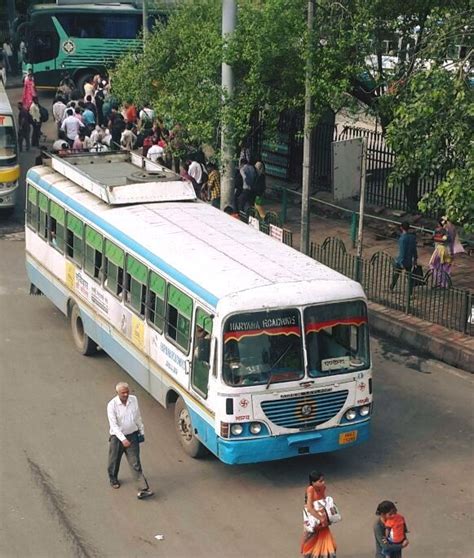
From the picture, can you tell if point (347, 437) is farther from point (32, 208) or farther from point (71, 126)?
point (71, 126)

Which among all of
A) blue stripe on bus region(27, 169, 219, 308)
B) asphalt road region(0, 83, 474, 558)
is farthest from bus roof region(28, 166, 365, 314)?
asphalt road region(0, 83, 474, 558)

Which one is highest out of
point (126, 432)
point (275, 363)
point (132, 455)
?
point (275, 363)

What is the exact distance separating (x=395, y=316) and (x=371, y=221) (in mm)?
5938

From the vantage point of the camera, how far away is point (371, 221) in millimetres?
23453

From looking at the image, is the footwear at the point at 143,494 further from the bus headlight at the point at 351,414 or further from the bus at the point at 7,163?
the bus at the point at 7,163

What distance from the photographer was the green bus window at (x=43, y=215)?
17500mm

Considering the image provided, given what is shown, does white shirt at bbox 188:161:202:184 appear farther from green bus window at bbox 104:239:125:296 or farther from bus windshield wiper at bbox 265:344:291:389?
bus windshield wiper at bbox 265:344:291:389

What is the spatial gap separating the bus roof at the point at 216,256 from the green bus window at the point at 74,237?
0.20 metres

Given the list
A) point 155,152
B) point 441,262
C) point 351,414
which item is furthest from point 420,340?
point 155,152

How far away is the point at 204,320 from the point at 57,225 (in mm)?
5590

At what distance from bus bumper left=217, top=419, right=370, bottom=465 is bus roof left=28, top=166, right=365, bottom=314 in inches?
54.4

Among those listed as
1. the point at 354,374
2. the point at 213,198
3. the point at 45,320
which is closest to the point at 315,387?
the point at 354,374

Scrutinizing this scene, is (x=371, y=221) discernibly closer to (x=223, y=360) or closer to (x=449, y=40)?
(x=449, y=40)

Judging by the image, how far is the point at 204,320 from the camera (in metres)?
12.0
